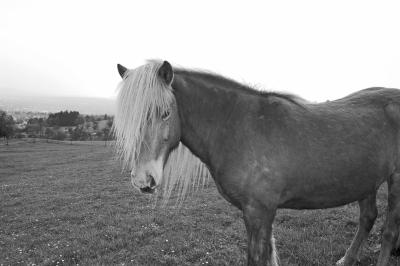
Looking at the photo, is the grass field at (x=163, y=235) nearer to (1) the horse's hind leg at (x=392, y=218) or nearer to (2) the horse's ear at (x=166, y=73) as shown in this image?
(1) the horse's hind leg at (x=392, y=218)

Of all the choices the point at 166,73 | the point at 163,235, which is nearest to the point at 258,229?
the point at 166,73

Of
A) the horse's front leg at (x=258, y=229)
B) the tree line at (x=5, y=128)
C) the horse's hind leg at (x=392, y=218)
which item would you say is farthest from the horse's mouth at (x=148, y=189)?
the tree line at (x=5, y=128)

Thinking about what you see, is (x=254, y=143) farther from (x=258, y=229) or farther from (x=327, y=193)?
(x=327, y=193)

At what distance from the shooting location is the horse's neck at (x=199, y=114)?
3.29 metres

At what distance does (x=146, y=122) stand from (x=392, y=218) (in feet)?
11.8

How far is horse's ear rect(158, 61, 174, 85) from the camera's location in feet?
9.62

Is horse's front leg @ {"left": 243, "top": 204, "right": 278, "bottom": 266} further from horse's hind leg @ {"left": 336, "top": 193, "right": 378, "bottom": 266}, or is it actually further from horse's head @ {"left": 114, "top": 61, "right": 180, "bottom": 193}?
horse's hind leg @ {"left": 336, "top": 193, "right": 378, "bottom": 266}

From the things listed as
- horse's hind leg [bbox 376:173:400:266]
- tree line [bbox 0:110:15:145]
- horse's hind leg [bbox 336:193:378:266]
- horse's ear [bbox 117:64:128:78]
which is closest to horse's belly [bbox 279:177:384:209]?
horse's hind leg [bbox 376:173:400:266]

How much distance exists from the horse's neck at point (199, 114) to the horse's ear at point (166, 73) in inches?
9.7

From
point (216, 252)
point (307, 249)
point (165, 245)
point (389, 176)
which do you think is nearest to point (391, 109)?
point (389, 176)

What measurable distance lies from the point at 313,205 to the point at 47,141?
230ft

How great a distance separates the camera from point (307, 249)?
16.8 ft

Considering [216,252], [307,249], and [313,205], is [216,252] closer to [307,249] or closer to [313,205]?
[307,249]

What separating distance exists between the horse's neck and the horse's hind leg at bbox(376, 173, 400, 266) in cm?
250
